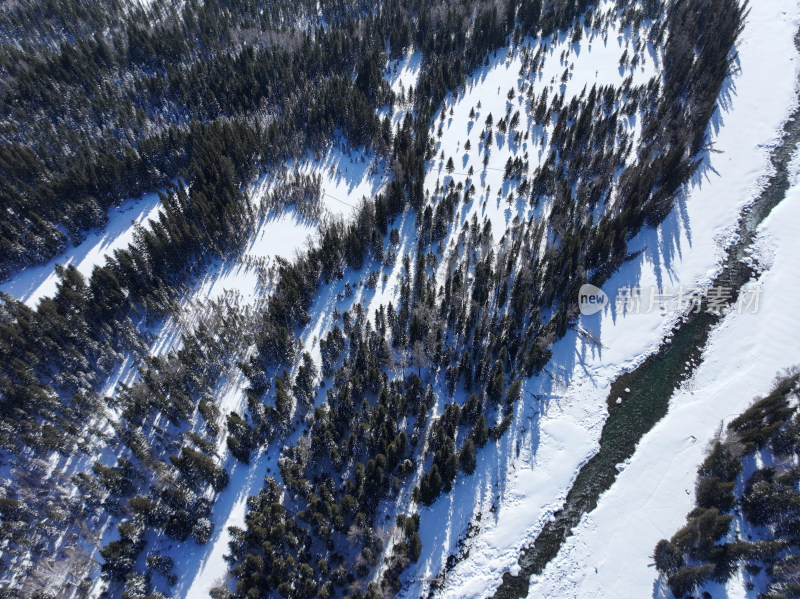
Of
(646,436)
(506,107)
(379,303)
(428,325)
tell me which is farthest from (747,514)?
(506,107)

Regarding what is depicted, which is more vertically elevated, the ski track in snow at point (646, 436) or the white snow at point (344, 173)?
the white snow at point (344, 173)

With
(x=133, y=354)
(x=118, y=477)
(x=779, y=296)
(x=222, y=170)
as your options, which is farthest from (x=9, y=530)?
(x=779, y=296)

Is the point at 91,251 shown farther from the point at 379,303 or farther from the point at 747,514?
the point at 747,514

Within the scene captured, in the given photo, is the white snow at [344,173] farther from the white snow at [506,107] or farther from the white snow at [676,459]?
the white snow at [676,459]

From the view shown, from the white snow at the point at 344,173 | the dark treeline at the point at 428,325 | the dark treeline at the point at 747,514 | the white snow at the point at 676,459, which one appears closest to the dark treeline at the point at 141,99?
the white snow at the point at 344,173

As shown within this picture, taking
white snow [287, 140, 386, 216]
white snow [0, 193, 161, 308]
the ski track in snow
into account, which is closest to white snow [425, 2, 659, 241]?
white snow [287, 140, 386, 216]

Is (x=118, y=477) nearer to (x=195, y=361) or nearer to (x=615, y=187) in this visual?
(x=195, y=361)

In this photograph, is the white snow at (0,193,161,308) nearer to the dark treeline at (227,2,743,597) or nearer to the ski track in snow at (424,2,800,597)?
the dark treeline at (227,2,743,597)

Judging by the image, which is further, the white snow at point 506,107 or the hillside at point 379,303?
the white snow at point 506,107
